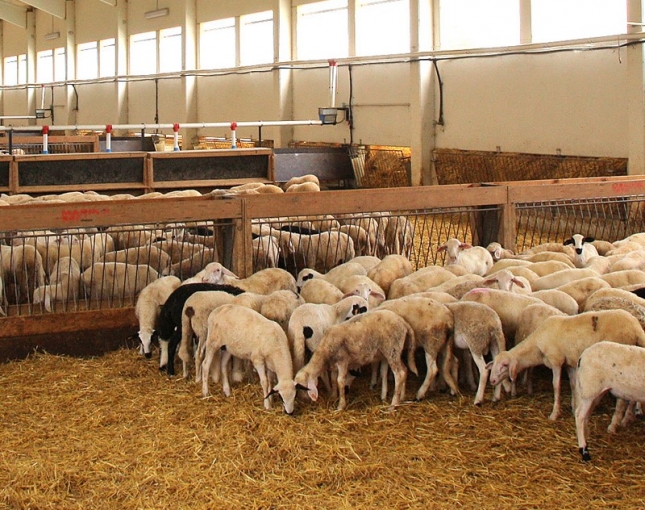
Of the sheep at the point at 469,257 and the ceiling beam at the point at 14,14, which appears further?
the ceiling beam at the point at 14,14

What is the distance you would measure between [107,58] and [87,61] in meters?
1.92

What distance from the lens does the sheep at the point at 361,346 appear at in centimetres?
554

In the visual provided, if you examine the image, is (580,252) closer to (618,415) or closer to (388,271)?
(388,271)

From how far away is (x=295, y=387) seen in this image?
5496mm

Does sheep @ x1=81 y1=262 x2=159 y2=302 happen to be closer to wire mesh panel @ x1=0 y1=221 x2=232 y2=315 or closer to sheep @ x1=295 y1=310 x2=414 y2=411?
wire mesh panel @ x1=0 y1=221 x2=232 y2=315

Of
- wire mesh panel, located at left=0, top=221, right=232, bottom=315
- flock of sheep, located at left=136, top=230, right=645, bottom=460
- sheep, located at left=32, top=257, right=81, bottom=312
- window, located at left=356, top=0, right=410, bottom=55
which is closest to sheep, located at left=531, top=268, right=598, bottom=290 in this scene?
flock of sheep, located at left=136, top=230, right=645, bottom=460

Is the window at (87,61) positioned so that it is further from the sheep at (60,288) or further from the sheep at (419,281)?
the sheep at (419,281)

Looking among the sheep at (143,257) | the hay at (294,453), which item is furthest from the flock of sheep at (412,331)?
the sheep at (143,257)

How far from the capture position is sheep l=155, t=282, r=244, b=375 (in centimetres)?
638

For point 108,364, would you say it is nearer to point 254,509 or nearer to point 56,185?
point 254,509

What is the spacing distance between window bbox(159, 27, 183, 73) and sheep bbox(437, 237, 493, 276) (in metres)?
20.2

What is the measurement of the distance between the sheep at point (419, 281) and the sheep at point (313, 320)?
71cm

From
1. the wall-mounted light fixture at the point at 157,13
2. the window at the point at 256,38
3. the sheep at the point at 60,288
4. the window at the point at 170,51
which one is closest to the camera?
the sheep at the point at 60,288

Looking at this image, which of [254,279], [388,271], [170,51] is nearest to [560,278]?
[388,271]
